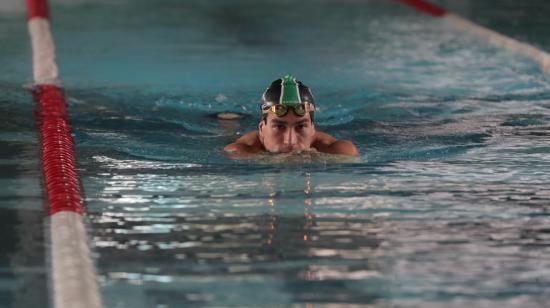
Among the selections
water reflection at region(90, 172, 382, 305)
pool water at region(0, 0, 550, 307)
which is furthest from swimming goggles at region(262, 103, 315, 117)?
water reflection at region(90, 172, 382, 305)

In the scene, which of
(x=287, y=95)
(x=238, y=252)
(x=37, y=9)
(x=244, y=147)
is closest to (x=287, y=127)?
(x=287, y=95)

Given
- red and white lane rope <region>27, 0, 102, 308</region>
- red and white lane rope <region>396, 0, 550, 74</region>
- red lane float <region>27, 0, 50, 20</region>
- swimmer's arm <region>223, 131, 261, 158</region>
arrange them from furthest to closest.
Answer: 1. red lane float <region>27, 0, 50, 20</region>
2. red and white lane rope <region>396, 0, 550, 74</region>
3. swimmer's arm <region>223, 131, 261, 158</region>
4. red and white lane rope <region>27, 0, 102, 308</region>

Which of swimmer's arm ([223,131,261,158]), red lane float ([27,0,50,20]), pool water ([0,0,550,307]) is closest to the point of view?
pool water ([0,0,550,307])

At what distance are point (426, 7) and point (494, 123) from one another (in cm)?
598

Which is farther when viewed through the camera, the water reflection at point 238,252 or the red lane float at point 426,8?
the red lane float at point 426,8

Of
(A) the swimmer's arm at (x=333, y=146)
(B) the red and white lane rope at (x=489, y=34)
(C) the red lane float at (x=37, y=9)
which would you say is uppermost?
(C) the red lane float at (x=37, y=9)

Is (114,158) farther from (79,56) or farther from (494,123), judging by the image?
(79,56)

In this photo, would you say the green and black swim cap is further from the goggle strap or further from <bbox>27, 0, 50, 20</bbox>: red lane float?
<bbox>27, 0, 50, 20</bbox>: red lane float

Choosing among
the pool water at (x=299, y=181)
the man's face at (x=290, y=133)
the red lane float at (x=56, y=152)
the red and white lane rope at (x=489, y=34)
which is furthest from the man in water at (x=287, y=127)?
the red and white lane rope at (x=489, y=34)

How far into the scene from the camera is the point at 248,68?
8125 millimetres

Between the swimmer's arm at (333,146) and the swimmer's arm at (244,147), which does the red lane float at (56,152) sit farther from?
the swimmer's arm at (333,146)

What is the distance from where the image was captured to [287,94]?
483 centimetres

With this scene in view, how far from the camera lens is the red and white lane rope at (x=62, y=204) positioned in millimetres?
2920

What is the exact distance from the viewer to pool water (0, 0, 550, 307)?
3076 mm
